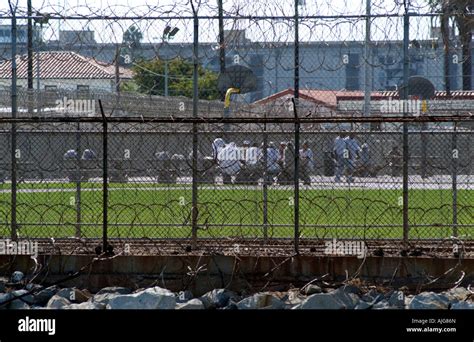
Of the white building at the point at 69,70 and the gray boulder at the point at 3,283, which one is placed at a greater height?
the white building at the point at 69,70

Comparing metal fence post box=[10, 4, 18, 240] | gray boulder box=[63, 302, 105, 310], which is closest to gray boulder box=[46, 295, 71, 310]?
gray boulder box=[63, 302, 105, 310]

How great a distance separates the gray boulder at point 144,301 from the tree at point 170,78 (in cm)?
380

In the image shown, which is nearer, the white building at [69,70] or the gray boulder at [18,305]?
the gray boulder at [18,305]

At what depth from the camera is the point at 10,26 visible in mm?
14438

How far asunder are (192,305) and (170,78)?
4.45 m

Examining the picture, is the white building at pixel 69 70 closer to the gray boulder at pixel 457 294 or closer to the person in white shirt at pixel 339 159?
the person in white shirt at pixel 339 159

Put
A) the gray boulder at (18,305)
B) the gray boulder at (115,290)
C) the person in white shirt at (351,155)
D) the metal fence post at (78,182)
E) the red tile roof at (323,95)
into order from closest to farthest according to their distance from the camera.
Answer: the gray boulder at (18,305) < the gray boulder at (115,290) < the metal fence post at (78,182) < the person in white shirt at (351,155) < the red tile roof at (323,95)

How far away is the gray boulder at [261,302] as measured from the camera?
11.6 meters

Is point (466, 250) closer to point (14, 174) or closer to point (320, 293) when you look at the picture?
point (320, 293)

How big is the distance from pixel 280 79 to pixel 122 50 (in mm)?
2080

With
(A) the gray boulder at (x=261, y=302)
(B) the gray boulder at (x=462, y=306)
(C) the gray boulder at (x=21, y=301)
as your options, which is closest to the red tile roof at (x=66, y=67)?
(C) the gray boulder at (x=21, y=301)

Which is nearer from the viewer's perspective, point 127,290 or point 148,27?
point 127,290

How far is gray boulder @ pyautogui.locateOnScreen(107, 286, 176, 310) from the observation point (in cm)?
1141

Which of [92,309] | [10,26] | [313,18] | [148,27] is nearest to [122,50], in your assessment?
[148,27]
